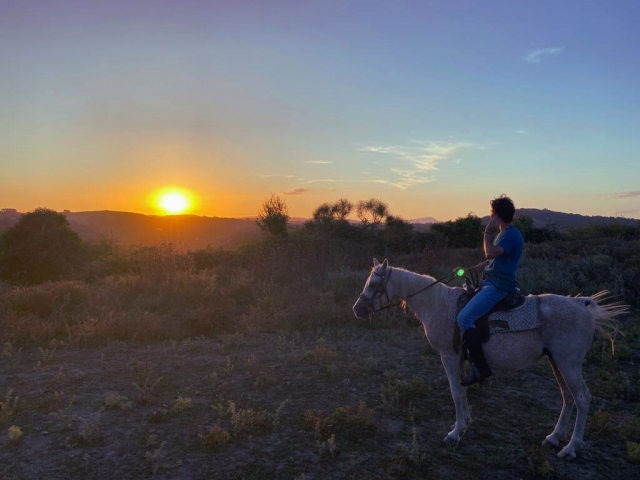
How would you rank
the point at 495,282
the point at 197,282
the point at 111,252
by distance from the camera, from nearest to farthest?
the point at 495,282 < the point at 197,282 < the point at 111,252

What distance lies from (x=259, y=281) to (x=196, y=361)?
4.95 meters

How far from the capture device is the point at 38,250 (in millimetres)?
18000

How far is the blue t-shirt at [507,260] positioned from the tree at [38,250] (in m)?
16.4

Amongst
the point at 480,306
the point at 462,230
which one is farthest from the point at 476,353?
the point at 462,230

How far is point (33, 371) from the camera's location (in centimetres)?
725

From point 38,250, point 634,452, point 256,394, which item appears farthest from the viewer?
point 38,250

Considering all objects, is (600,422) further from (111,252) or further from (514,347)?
(111,252)

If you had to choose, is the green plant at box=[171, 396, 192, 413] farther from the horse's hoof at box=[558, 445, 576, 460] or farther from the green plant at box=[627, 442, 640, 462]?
the green plant at box=[627, 442, 640, 462]

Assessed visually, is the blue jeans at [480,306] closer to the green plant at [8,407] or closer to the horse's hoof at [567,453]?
the horse's hoof at [567,453]

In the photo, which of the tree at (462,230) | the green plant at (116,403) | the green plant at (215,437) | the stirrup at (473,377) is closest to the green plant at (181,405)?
the green plant at (116,403)

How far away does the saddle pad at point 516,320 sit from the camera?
5008 mm

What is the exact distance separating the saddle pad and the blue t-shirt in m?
0.27

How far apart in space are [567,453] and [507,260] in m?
2.25

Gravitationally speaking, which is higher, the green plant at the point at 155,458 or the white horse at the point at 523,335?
the white horse at the point at 523,335
